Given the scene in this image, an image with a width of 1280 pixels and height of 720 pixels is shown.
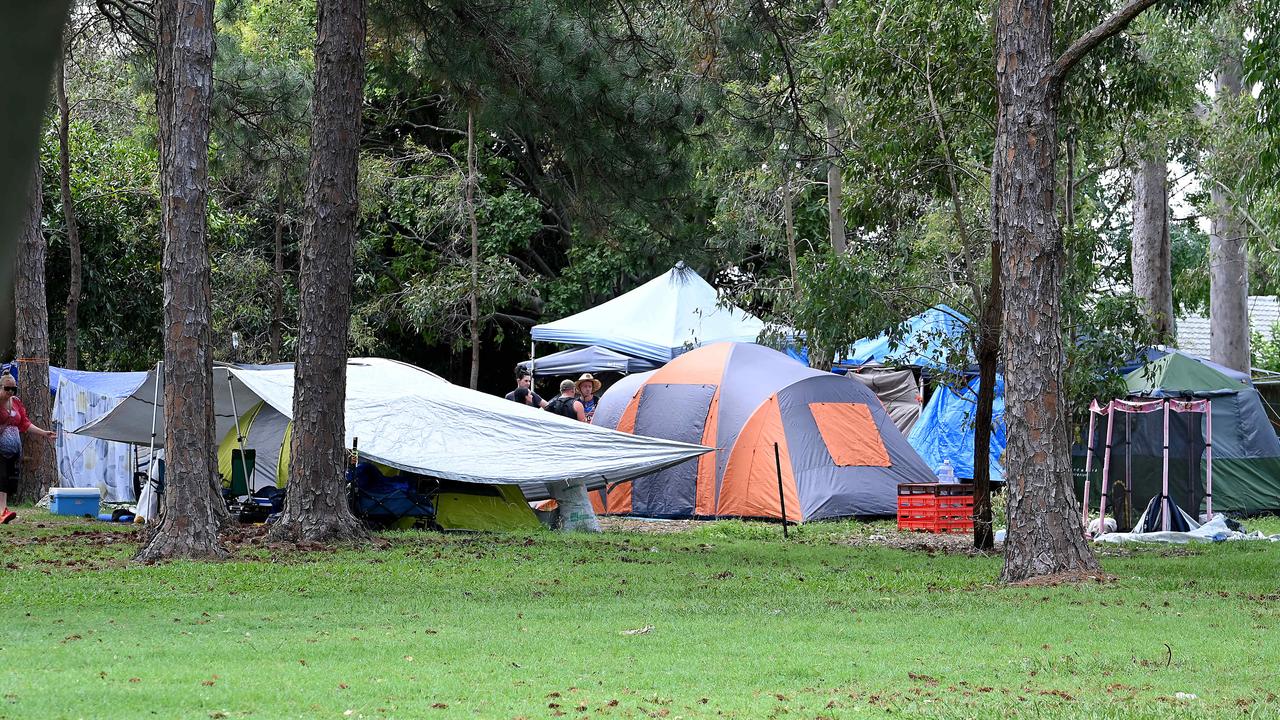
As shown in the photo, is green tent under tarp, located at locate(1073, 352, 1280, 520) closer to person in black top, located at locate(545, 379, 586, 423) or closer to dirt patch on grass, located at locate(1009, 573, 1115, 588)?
dirt patch on grass, located at locate(1009, 573, 1115, 588)

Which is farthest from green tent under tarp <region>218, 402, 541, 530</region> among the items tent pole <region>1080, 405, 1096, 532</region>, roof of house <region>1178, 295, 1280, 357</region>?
roof of house <region>1178, 295, 1280, 357</region>

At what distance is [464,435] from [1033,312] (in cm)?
605

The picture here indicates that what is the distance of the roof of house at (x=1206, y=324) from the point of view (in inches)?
1391

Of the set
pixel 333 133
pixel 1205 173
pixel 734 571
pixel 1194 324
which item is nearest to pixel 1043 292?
pixel 734 571

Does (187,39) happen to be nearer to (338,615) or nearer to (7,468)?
(338,615)

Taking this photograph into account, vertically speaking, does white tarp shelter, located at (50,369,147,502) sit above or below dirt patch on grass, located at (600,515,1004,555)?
above

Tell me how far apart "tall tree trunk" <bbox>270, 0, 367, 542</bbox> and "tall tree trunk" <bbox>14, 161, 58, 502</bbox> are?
630 centimetres

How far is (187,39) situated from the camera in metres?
10.1

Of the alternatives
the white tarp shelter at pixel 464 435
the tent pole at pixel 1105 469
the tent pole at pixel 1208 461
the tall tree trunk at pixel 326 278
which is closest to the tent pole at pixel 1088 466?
the tent pole at pixel 1105 469

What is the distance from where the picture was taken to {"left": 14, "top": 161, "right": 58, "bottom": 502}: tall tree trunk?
16.3 meters

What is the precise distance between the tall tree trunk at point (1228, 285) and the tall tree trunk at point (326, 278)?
52.1 ft

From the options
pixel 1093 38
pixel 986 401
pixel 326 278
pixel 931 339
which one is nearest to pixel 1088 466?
pixel 931 339

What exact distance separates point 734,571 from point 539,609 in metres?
2.68

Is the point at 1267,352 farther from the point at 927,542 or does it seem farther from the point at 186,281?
the point at 186,281
